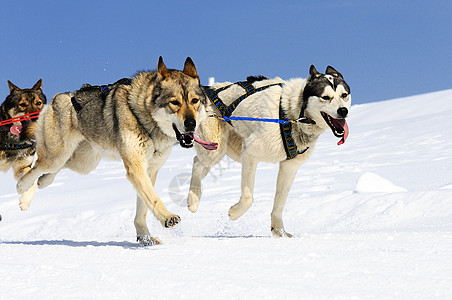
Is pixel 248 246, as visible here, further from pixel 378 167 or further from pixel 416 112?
pixel 416 112

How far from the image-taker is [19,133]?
6387 millimetres

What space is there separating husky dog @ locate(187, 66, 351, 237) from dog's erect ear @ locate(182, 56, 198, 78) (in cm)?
35

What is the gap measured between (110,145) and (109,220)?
11.9 ft

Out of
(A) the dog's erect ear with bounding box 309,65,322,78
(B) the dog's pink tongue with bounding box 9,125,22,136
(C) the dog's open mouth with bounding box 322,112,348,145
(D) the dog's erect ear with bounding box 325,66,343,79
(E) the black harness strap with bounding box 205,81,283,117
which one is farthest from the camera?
(B) the dog's pink tongue with bounding box 9,125,22,136

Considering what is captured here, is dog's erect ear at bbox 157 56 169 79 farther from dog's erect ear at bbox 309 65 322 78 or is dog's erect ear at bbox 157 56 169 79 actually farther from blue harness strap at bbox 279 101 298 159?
dog's erect ear at bbox 309 65 322 78

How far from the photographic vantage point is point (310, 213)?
7191mm

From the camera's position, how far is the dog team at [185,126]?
165 inches

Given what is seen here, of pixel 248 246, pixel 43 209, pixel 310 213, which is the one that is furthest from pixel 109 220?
pixel 248 246

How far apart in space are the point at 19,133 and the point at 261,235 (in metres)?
2.99

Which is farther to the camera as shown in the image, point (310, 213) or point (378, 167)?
point (378, 167)

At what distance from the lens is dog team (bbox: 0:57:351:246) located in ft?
13.8

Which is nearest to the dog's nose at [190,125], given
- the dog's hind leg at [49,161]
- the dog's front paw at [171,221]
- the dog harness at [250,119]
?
the dog's front paw at [171,221]

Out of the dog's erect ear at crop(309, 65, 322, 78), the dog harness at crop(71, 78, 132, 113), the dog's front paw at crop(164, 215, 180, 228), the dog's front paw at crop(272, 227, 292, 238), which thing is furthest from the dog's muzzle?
the dog's front paw at crop(272, 227, 292, 238)

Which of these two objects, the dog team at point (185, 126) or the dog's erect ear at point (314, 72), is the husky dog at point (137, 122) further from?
the dog's erect ear at point (314, 72)
